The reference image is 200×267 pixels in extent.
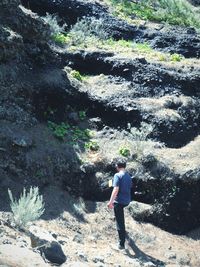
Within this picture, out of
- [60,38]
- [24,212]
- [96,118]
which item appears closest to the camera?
[24,212]

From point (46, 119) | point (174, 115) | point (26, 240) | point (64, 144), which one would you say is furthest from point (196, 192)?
point (26, 240)

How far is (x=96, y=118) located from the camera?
12.4m

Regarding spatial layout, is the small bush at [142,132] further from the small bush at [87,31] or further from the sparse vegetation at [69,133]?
the small bush at [87,31]

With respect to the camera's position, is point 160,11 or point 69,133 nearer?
point 69,133

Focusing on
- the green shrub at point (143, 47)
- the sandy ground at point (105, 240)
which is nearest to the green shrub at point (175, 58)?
the green shrub at point (143, 47)

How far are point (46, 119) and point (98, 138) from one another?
1351 mm

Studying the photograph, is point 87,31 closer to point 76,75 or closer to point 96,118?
point 76,75

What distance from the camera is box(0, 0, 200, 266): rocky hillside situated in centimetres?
1030

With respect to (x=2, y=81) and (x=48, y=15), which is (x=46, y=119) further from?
(x=48, y=15)

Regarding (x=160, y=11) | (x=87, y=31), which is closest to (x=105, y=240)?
(x=87, y=31)

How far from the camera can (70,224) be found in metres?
9.08

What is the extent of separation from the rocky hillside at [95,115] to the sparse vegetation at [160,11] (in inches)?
114

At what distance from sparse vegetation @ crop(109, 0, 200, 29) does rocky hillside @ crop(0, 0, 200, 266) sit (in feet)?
9.53

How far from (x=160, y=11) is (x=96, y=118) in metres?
8.74
